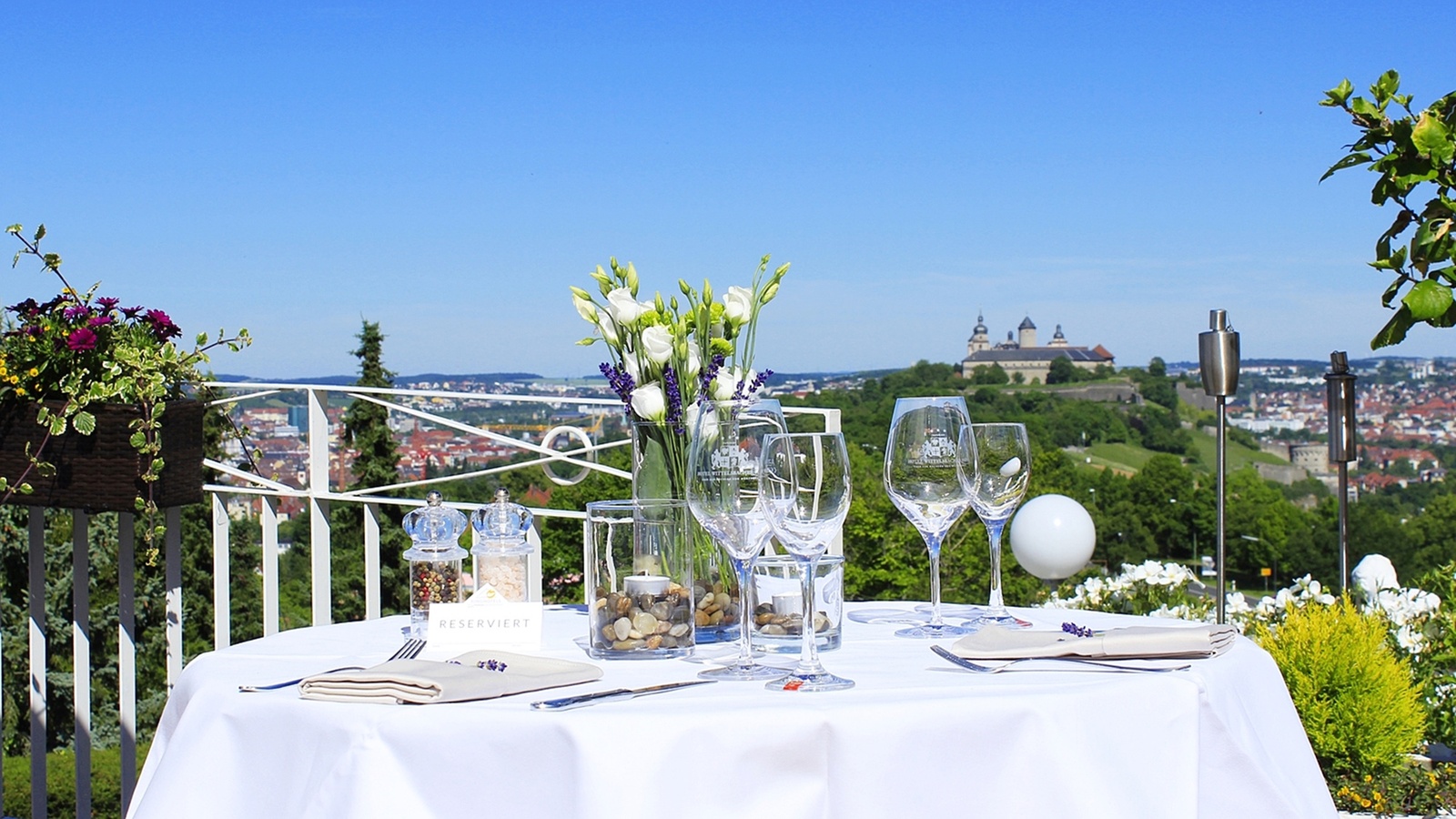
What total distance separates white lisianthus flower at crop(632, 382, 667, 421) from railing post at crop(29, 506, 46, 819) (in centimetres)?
182

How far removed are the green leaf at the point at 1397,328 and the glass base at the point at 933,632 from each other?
653 millimetres

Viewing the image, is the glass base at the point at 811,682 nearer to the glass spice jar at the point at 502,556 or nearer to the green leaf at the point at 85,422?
the glass spice jar at the point at 502,556

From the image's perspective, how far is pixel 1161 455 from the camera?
28891mm

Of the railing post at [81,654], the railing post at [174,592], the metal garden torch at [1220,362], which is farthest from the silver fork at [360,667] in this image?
the metal garden torch at [1220,362]

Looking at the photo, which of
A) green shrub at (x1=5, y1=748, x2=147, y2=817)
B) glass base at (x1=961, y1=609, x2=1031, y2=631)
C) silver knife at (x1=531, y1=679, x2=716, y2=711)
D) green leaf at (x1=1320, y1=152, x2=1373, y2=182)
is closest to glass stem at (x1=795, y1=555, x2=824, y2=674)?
silver knife at (x1=531, y1=679, x2=716, y2=711)

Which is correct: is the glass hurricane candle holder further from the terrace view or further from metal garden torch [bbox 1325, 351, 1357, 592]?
metal garden torch [bbox 1325, 351, 1357, 592]

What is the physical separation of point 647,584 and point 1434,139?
3.80 feet

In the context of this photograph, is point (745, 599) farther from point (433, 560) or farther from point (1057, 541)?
point (1057, 541)

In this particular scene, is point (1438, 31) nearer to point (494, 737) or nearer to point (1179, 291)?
point (1179, 291)

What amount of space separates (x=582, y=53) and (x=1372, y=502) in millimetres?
18841

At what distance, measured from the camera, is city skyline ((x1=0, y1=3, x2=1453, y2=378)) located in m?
24.7

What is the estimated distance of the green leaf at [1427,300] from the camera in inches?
53.8

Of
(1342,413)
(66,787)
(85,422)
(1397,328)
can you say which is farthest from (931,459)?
(66,787)

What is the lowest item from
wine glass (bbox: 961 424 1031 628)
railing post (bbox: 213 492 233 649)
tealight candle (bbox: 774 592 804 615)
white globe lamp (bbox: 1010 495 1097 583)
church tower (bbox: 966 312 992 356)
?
white globe lamp (bbox: 1010 495 1097 583)
